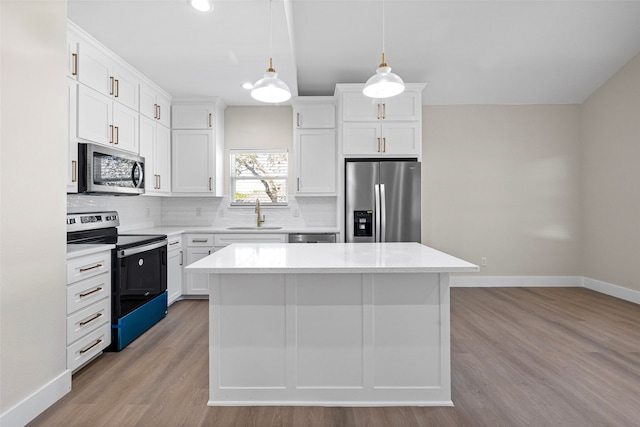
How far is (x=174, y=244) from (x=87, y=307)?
1504mm

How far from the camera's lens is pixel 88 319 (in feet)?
8.12

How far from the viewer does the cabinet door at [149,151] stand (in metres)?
3.77

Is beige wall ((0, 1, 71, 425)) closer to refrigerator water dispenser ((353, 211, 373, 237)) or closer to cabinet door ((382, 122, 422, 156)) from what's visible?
refrigerator water dispenser ((353, 211, 373, 237))

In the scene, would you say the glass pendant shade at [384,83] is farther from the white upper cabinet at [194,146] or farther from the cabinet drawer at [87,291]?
the white upper cabinet at [194,146]

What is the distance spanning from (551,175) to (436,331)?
4.00 metres

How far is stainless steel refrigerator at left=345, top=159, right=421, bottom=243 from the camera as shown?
388 cm

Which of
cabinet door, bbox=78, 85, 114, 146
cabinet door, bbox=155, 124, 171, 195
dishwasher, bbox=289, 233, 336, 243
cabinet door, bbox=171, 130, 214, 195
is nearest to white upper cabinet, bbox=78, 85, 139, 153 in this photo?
cabinet door, bbox=78, 85, 114, 146

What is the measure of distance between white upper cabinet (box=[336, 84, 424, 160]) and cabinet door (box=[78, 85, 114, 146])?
2.35m

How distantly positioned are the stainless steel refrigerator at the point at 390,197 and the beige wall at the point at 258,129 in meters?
1.31

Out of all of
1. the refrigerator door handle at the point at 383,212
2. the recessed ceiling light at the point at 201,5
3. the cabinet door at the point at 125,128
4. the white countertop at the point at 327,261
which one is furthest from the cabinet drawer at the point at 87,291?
the refrigerator door handle at the point at 383,212

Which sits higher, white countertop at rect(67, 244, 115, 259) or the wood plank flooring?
white countertop at rect(67, 244, 115, 259)

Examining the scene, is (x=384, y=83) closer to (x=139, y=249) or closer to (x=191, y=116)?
(x=139, y=249)

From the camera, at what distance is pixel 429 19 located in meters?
3.50

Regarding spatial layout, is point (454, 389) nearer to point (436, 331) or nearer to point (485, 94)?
point (436, 331)
